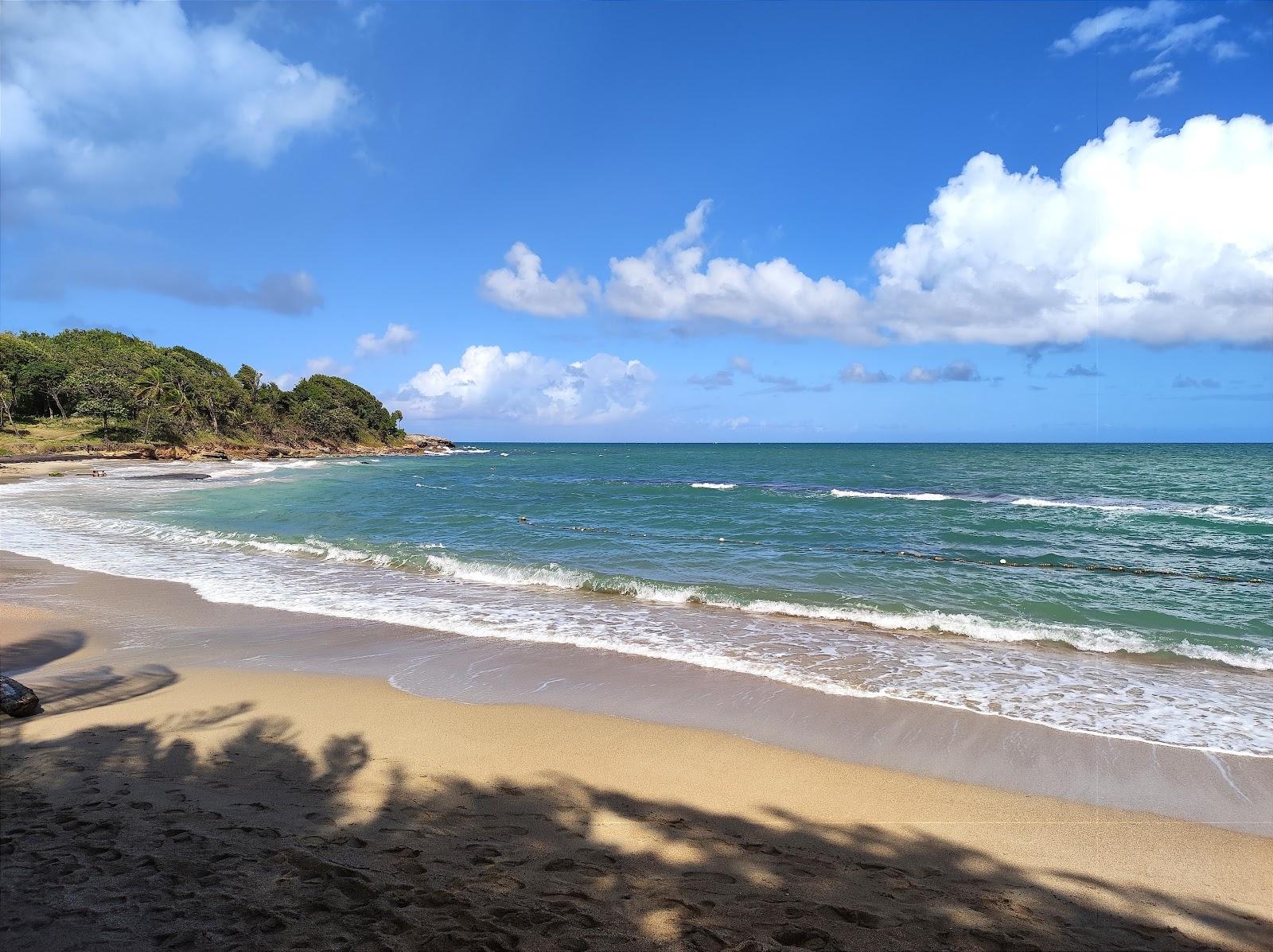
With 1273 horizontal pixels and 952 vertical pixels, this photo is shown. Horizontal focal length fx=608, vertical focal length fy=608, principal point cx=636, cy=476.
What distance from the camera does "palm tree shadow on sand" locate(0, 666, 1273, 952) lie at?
3076 mm

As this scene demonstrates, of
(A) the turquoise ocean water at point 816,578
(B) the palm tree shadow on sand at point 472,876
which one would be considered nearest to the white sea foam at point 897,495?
(A) the turquoise ocean water at point 816,578

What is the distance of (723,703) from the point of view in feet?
24.8

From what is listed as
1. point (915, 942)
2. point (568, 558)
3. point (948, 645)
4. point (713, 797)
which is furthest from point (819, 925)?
point (568, 558)

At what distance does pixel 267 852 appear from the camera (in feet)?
12.3

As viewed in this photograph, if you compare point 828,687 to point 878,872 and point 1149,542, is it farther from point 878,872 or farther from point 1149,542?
point 1149,542

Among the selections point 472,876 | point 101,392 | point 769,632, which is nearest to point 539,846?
point 472,876

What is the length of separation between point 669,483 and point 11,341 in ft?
240

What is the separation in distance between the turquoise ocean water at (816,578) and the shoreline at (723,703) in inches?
19.2

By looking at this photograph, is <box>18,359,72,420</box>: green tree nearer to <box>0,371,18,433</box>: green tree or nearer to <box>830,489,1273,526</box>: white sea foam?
<box>0,371,18,433</box>: green tree

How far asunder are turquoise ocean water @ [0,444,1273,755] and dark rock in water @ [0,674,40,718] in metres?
5.12

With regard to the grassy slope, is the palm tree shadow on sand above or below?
below

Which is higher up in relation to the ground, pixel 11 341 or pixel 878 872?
pixel 11 341

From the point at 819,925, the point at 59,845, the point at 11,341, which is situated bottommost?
the point at 819,925

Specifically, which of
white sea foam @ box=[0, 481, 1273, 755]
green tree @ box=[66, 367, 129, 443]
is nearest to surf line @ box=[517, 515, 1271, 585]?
white sea foam @ box=[0, 481, 1273, 755]
